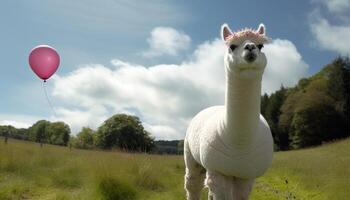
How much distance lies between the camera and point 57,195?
8727 millimetres

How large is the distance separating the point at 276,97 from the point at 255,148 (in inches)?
2182

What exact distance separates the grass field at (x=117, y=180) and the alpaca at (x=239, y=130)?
3163 millimetres

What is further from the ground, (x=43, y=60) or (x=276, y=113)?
(x=276, y=113)

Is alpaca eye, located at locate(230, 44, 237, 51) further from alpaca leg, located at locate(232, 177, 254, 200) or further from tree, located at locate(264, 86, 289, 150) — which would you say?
tree, located at locate(264, 86, 289, 150)

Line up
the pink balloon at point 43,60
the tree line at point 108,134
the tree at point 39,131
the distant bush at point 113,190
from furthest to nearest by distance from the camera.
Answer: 1. the tree at point 39,131
2. the tree line at point 108,134
3. the pink balloon at point 43,60
4. the distant bush at point 113,190

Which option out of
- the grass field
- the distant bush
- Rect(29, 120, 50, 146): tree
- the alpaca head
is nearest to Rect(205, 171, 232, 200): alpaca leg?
the alpaca head

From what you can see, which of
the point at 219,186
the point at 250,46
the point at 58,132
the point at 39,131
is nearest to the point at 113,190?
the point at 219,186

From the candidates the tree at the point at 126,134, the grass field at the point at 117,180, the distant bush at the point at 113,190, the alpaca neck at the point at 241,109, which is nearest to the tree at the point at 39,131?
the tree at the point at 126,134

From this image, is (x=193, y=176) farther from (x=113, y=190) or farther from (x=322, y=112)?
(x=322, y=112)

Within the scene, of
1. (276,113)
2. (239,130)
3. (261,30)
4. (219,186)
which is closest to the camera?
→ (239,130)

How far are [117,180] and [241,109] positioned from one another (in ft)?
17.0

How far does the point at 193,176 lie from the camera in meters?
6.46

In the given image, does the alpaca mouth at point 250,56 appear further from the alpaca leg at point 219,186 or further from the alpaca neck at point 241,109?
the alpaca leg at point 219,186

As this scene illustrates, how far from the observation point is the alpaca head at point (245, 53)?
4012 mm
